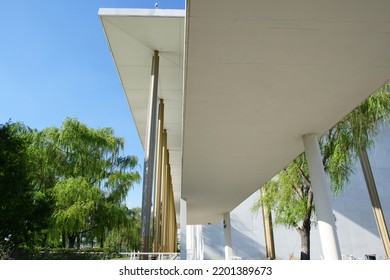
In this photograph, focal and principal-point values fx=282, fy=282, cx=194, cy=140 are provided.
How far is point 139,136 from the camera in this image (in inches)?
360

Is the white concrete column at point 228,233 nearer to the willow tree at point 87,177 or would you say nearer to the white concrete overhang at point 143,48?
the willow tree at point 87,177

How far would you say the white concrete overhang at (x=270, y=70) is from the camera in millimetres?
1921

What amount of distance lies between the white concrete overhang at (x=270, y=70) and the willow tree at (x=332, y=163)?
347 centimetres

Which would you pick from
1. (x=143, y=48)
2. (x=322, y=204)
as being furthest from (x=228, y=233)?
(x=143, y=48)

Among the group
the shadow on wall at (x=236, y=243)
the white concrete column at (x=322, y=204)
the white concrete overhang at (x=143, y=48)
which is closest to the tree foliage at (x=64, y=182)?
the white concrete overhang at (x=143, y=48)

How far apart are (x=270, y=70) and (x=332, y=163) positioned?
20.0ft

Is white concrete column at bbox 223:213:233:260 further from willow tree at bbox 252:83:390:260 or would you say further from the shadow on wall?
the shadow on wall

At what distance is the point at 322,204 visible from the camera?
3.59 m

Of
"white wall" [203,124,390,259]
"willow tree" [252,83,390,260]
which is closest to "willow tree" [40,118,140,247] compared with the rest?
"white wall" [203,124,390,259]

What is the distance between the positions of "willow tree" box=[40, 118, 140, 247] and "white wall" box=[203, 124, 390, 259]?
468cm

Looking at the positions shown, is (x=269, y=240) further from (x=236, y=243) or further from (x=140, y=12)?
(x=140, y=12)

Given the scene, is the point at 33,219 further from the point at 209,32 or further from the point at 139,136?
the point at 209,32

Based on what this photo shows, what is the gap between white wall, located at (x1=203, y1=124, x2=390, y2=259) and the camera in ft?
41.0
